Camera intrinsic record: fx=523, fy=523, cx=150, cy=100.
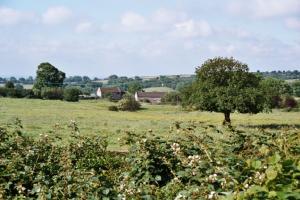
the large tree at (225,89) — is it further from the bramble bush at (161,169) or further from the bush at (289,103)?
the bush at (289,103)

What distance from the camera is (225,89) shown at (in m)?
47.4

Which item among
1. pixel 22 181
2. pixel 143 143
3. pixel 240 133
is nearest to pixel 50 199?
pixel 22 181

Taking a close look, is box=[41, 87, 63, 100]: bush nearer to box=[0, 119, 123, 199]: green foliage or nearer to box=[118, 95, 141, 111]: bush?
box=[118, 95, 141, 111]: bush

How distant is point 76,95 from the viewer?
96.6 metres

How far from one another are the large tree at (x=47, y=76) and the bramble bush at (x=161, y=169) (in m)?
109

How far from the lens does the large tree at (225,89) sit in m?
47.0

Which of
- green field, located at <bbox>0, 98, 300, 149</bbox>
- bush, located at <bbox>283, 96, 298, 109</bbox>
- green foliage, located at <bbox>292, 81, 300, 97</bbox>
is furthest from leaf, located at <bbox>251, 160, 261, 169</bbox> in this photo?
green foliage, located at <bbox>292, 81, 300, 97</bbox>

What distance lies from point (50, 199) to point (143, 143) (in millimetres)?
2115

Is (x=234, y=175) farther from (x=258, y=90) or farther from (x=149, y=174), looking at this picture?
(x=258, y=90)

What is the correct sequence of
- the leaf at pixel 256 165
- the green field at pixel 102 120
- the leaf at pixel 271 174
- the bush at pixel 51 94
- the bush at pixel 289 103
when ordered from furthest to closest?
the bush at pixel 51 94, the bush at pixel 289 103, the green field at pixel 102 120, the leaf at pixel 256 165, the leaf at pixel 271 174

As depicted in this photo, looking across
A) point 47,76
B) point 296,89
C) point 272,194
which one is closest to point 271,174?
point 272,194

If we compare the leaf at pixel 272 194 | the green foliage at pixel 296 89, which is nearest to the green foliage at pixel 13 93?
the green foliage at pixel 296 89

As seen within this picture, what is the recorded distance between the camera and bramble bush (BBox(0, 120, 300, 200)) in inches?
172

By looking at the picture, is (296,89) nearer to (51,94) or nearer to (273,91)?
(51,94)
